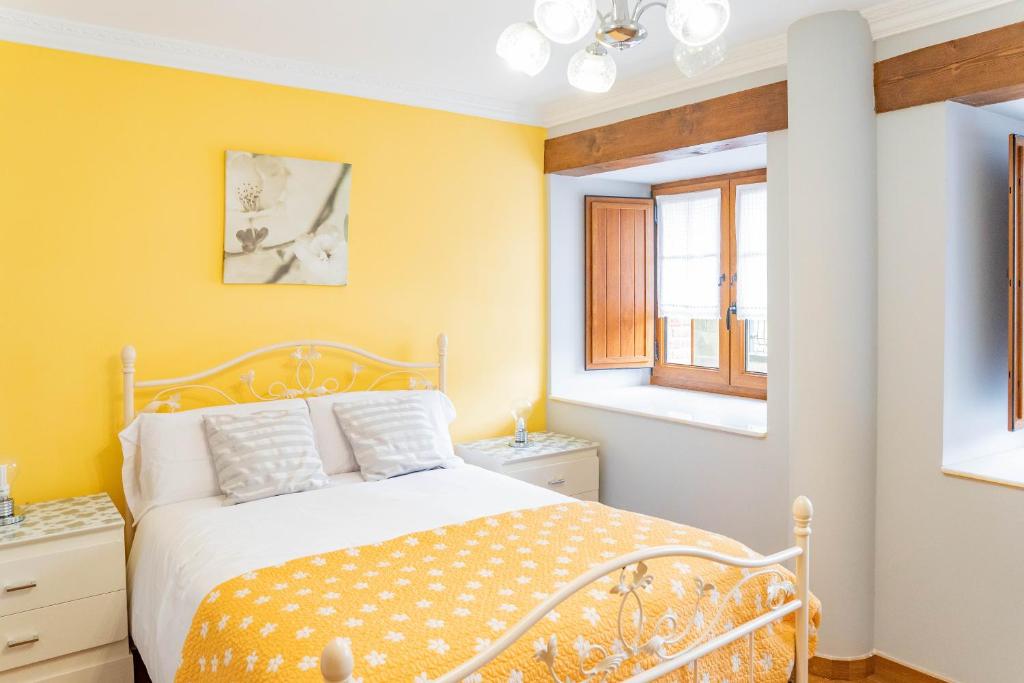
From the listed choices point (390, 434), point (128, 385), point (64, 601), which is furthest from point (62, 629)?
point (390, 434)

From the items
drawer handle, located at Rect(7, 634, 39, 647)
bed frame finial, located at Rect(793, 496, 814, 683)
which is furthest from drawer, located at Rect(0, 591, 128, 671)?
bed frame finial, located at Rect(793, 496, 814, 683)

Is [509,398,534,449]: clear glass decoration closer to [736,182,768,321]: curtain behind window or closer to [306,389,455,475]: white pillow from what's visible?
[306,389,455,475]: white pillow

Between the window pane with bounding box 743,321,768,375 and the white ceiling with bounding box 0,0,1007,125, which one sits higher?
the white ceiling with bounding box 0,0,1007,125

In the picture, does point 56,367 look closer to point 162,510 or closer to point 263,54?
point 162,510

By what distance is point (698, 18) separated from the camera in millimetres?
1503

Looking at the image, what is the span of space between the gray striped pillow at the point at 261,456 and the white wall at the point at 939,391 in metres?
2.30

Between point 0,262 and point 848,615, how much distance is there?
359 centimetres

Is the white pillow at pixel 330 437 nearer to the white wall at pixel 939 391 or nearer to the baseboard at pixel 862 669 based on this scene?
the baseboard at pixel 862 669

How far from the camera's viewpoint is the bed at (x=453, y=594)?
1688mm

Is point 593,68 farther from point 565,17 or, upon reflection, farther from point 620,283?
point 620,283

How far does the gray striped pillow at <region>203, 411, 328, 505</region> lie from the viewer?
2.88 metres

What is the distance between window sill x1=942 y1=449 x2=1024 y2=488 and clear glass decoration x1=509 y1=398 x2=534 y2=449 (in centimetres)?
204

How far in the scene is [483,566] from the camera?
2148 millimetres

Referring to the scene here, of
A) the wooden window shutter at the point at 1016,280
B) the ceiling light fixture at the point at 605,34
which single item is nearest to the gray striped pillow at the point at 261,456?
the ceiling light fixture at the point at 605,34
